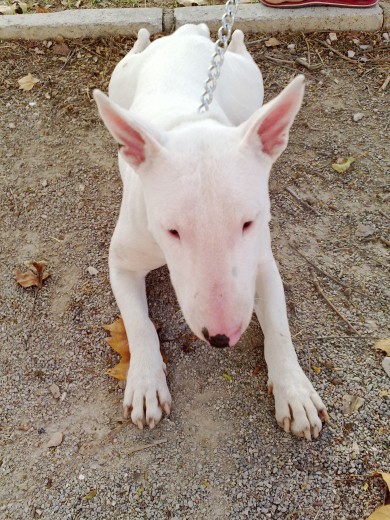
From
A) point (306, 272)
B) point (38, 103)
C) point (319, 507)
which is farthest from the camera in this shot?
point (38, 103)

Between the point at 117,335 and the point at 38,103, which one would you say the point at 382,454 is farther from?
the point at 38,103

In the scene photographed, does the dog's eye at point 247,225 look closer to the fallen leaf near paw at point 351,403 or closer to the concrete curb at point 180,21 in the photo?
the fallen leaf near paw at point 351,403

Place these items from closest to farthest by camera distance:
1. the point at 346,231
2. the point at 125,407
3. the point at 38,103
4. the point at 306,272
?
the point at 125,407
the point at 306,272
the point at 346,231
the point at 38,103

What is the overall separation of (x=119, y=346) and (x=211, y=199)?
3.78 feet

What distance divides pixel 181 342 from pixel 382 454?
0.94m

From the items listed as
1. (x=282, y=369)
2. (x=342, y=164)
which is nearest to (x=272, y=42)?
(x=342, y=164)

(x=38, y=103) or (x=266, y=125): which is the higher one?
(x=266, y=125)

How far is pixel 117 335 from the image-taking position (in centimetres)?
254

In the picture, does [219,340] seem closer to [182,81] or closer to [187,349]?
[187,349]

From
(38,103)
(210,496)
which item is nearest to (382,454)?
(210,496)

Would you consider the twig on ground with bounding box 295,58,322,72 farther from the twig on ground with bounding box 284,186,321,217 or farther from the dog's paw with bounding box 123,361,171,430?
the dog's paw with bounding box 123,361,171,430

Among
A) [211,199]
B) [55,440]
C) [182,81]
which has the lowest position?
[55,440]

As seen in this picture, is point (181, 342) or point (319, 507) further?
point (181, 342)

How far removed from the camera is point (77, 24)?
4184 mm
